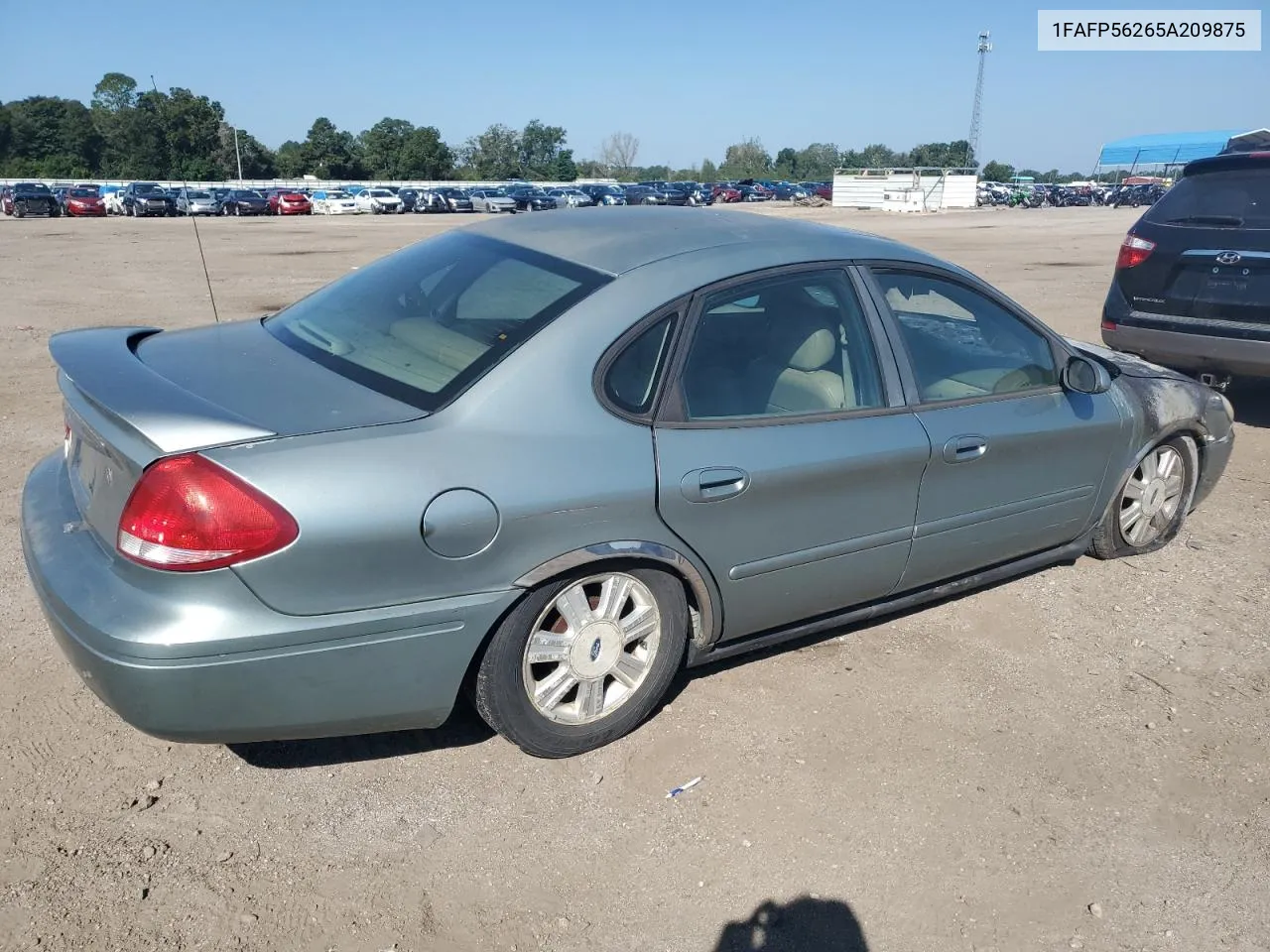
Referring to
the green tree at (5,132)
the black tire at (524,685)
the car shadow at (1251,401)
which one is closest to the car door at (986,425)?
the black tire at (524,685)

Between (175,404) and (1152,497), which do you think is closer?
(175,404)

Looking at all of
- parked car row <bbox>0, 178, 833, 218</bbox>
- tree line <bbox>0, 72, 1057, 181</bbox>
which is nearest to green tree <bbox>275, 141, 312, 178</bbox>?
tree line <bbox>0, 72, 1057, 181</bbox>

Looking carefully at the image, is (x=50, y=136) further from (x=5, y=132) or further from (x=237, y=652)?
(x=237, y=652)

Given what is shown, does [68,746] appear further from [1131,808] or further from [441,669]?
[1131,808]

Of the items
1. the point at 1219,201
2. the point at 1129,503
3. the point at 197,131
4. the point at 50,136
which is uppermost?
the point at 50,136

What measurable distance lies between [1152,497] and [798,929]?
10.2 ft

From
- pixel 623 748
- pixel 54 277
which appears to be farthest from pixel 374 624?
pixel 54 277

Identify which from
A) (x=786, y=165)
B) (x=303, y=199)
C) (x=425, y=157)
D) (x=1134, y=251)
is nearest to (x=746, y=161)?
(x=786, y=165)

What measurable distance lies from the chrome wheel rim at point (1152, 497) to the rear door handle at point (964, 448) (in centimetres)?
120

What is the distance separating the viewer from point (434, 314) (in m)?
3.22

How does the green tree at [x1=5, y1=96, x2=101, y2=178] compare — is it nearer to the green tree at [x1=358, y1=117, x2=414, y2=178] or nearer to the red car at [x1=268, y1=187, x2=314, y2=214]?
the green tree at [x1=358, y1=117, x2=414, y2=178]

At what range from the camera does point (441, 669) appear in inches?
106

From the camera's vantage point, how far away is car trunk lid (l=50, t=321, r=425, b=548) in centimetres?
250

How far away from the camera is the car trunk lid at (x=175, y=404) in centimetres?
250
